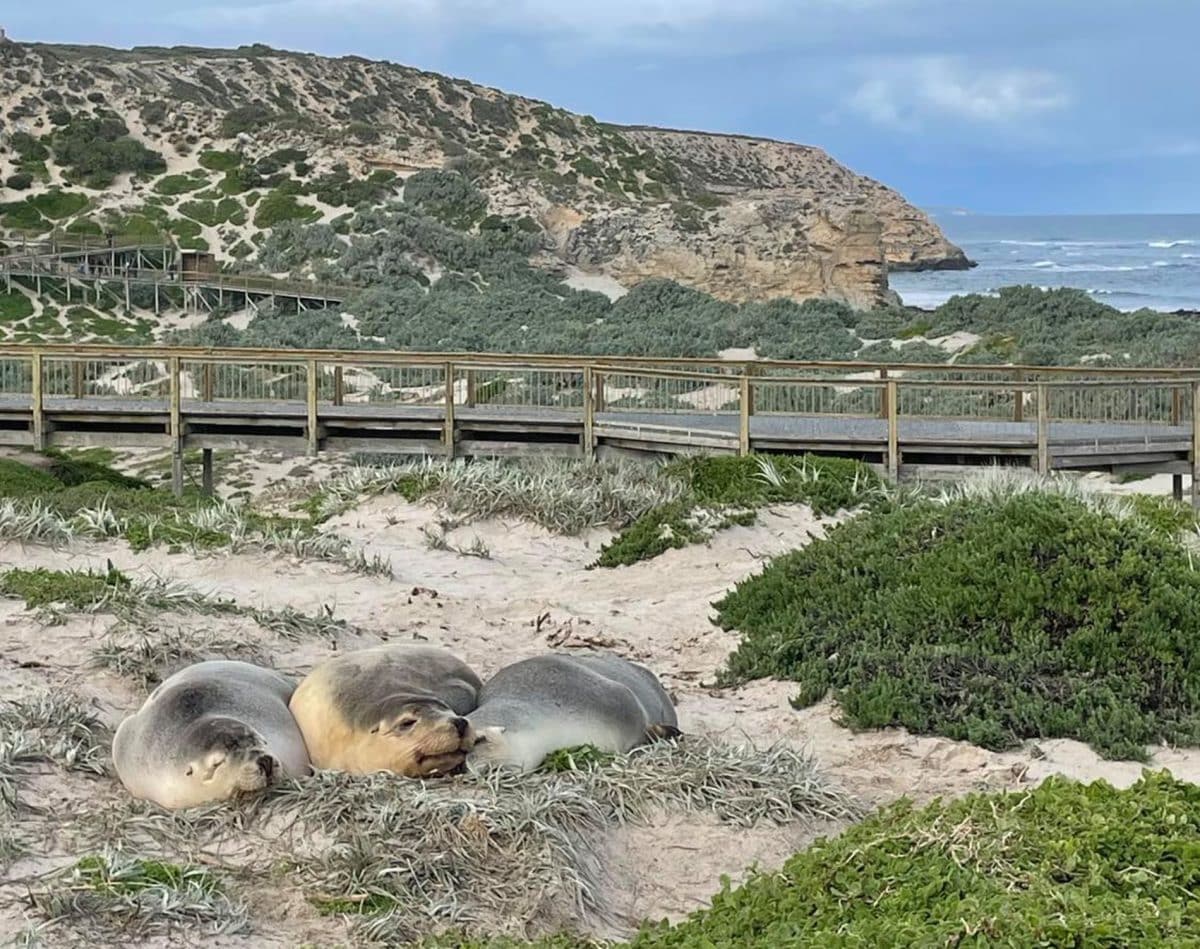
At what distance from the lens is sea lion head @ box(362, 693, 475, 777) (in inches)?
233

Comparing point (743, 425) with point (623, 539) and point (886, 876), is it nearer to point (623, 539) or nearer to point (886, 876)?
point (623, 539)

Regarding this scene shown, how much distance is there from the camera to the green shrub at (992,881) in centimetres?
369

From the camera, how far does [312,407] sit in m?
19.8

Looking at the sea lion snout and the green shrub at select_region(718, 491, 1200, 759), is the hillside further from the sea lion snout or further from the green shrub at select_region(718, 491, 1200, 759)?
the sea lion snout

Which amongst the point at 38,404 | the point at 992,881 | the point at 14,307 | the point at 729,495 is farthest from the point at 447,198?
the point at 992,881

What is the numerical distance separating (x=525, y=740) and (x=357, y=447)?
46.6 feet

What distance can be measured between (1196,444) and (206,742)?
14297mm

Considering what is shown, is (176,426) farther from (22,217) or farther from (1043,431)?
(22,217)

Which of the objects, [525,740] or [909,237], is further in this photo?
[909,237]

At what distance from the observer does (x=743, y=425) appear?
55.4ft

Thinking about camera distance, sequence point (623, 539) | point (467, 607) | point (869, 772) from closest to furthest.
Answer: point (869, 772) → point (467, 607) → point (623, 539)

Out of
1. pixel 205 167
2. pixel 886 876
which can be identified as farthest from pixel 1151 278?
pixel 886 876

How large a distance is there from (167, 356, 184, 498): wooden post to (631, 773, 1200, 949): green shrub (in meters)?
16.4

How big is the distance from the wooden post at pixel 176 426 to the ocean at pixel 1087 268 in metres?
46.0
